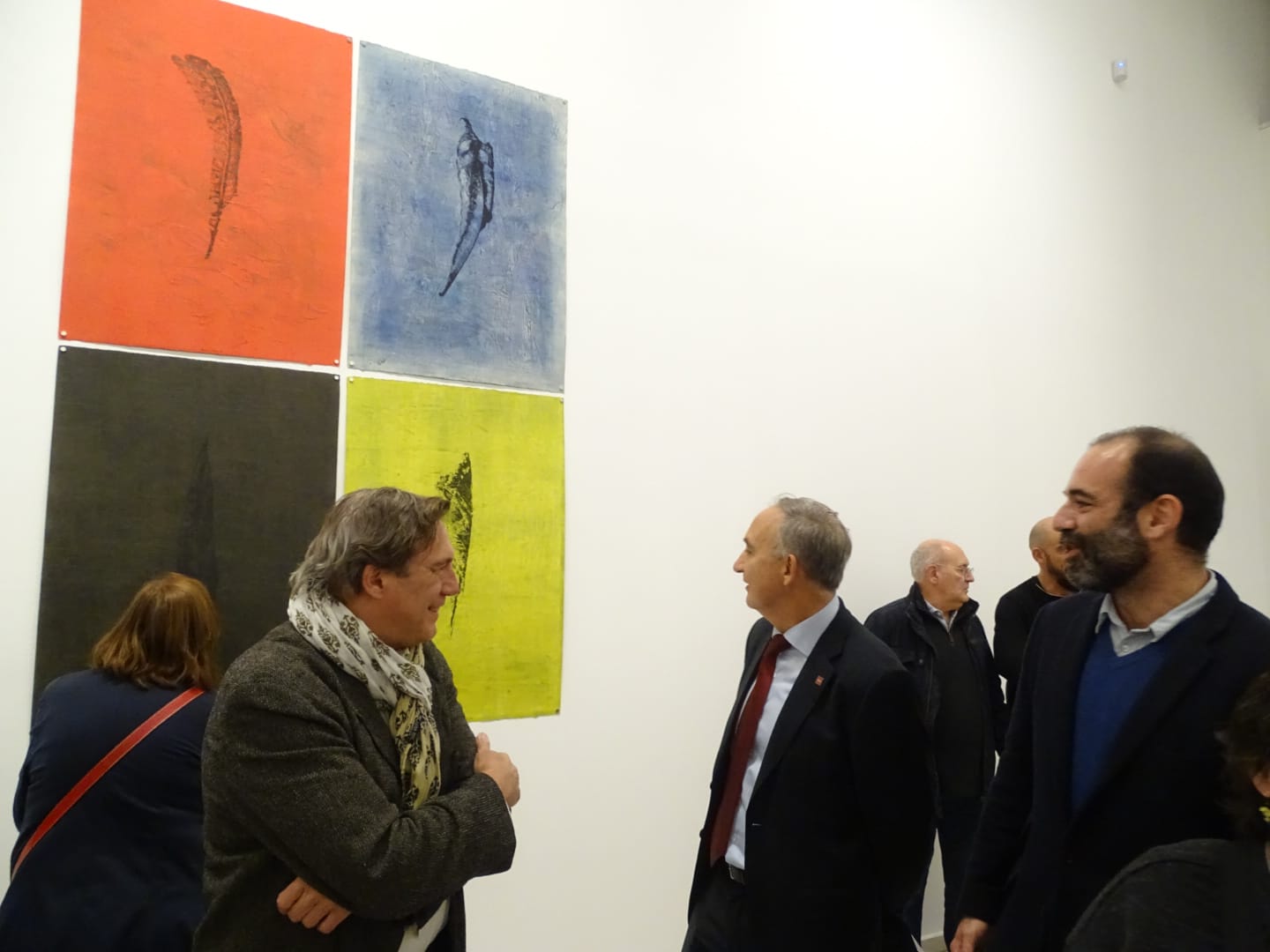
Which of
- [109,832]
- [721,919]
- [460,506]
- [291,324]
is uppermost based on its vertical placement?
[291,324]

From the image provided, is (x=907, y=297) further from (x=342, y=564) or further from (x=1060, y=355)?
(x=342, y=564)

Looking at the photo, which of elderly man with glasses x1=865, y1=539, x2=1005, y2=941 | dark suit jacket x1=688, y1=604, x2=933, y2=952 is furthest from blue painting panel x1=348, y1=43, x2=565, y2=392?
elderly man with glasses x1=865, y1=539, x2=1005, y2=941

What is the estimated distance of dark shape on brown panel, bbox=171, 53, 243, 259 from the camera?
282 cm

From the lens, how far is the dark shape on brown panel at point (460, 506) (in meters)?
3.15

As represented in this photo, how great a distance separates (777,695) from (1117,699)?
84cm

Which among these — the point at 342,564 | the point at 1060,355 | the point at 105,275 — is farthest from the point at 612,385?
the point at 1060,355

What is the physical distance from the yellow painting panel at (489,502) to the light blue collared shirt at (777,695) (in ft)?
3.27

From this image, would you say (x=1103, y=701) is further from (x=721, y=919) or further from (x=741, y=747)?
(x=721, y=919)

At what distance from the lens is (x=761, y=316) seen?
397cm

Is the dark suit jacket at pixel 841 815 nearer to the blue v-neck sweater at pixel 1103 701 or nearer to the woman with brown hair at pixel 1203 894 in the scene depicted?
the blue v-neck sweater at pixel 1103 701

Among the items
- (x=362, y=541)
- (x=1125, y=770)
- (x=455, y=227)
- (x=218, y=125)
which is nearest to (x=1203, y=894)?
(x=1125, y=770)

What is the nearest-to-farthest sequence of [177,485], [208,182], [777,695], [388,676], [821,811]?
[388,676]
[821,811]
[777,695]
[177,485]
[208,182]

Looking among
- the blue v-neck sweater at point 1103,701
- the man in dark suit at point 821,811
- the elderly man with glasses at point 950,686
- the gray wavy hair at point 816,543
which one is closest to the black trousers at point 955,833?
A: the elderly man with glasses at point 950,686

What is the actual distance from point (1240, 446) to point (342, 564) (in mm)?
5997
